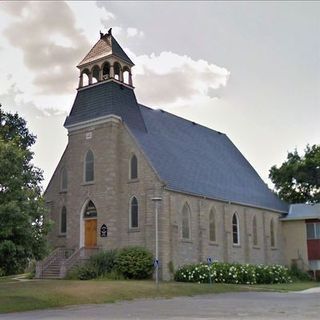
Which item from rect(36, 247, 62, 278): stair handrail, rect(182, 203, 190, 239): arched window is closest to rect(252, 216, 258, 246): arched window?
rect(182, 203, 190, 239): arched window

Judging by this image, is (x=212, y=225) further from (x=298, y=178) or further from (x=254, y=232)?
(x=298, y=178)

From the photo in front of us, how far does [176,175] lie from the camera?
3747 cm

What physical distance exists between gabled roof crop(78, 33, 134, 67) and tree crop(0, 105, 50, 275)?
18.0 meters

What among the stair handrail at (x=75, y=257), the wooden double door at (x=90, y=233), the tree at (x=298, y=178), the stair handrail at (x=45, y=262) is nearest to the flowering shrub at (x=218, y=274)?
the stair handrail at (x=75, y=257)

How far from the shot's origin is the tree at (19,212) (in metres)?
20.9

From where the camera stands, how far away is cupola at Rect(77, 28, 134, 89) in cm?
3928

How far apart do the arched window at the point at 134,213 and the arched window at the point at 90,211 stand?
111 inches

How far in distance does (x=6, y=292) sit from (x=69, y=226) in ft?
51.8

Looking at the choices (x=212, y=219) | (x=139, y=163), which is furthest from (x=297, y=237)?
(x=139, y=163)

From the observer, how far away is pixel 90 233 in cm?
3775

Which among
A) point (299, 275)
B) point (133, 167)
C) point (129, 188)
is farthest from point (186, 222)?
point (299, 275)

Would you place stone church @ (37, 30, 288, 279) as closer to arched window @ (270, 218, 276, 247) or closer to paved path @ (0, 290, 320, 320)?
arched window @ (270, 218, 276, 247)

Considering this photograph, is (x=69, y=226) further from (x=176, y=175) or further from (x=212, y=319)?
(x=212, y=319)

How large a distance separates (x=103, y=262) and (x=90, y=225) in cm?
411
